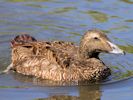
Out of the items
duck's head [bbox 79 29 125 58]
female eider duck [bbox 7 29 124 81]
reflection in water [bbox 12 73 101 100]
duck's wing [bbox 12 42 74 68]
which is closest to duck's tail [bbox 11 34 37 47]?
duck's wing [bbox 12 42 74 68]

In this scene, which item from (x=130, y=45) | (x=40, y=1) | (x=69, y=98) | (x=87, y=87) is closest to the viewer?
(x=69, y=98)

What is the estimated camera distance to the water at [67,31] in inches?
563

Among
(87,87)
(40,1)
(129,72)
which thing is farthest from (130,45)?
(40,1)

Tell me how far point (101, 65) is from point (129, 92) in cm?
127

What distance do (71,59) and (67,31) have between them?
3.20 metres

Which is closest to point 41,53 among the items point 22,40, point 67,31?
point 22,40

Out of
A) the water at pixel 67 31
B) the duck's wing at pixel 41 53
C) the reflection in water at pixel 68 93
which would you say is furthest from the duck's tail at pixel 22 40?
the reflection in water at pixel 68 93

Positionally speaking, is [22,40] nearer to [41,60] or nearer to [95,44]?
[41,60]

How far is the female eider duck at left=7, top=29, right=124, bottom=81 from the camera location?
15031 mm

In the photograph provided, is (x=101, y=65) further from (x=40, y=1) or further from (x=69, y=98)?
(x=40, y=1)

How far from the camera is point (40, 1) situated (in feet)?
67.1

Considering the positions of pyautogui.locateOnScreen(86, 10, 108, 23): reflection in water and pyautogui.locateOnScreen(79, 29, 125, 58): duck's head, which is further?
pyautogui.locateOnScreen(86, 10, 108, 23): reflection in water

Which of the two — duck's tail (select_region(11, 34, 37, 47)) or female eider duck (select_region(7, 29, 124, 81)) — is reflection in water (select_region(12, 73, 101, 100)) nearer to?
female eider duck (select_region(7, 29, 124, 81))

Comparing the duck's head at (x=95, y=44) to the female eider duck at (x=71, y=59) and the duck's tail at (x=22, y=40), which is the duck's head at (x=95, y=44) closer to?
the female eider duck at (x=71, y=59)
